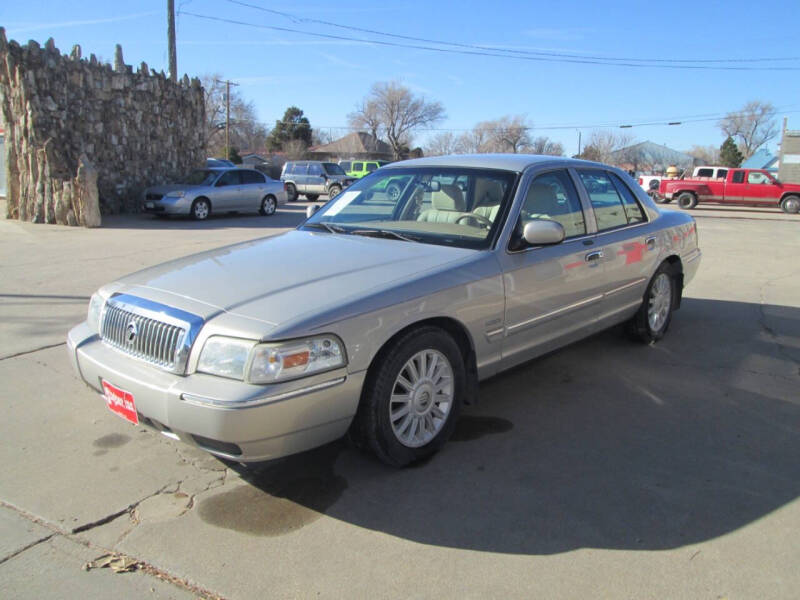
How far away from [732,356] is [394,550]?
13.3 ft

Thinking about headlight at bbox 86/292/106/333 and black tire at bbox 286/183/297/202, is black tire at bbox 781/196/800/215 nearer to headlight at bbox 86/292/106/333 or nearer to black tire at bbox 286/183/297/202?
→ black tire at bbox 286/183/297/202

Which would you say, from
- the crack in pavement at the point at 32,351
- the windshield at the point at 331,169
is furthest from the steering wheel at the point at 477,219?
the windshield at the point at 331,169

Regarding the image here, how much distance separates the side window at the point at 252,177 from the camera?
18312 mm

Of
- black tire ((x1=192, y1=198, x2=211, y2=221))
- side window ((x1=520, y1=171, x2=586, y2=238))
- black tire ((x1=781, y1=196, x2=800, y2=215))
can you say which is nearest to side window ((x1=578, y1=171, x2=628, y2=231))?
side window ((x1=520, y1=171, x2=586, y2=238))

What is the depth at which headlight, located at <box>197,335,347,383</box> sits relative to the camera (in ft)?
9.06

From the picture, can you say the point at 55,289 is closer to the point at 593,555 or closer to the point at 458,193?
the point at 458,193

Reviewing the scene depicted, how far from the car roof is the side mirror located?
0.61m

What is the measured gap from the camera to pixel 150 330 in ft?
10.2

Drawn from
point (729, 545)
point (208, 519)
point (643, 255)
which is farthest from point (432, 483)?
point (643, 255)

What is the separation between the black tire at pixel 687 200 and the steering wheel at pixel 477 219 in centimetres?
2598

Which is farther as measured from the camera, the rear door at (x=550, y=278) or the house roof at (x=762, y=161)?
the house roof at (x=762, y=161)

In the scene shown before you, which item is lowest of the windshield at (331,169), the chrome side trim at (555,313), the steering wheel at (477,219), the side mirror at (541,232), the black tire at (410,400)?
the black tire at (410,400)

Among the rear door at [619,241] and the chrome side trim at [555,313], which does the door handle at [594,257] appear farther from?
the chrome side trim at [555,313]

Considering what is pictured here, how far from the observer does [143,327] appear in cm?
314
